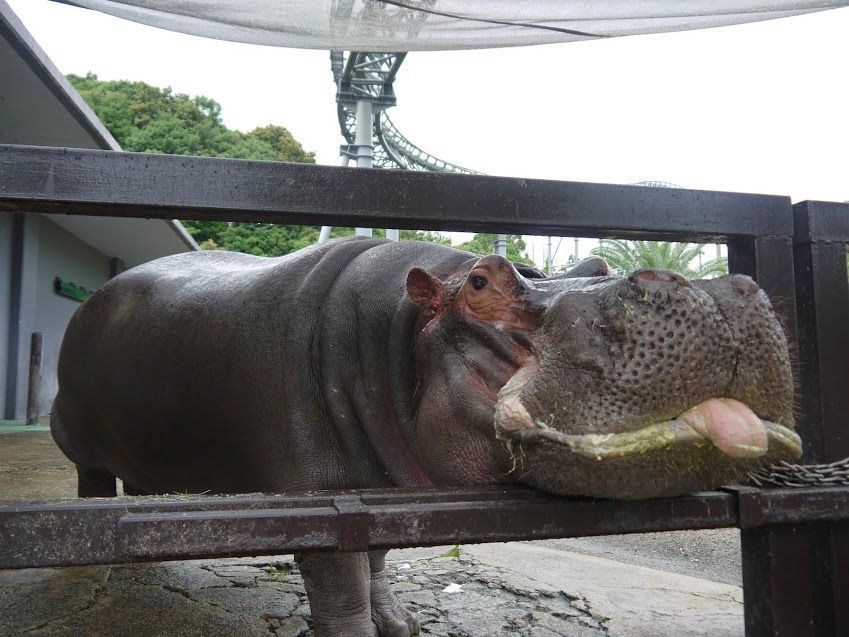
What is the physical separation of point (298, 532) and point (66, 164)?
35.2 inches

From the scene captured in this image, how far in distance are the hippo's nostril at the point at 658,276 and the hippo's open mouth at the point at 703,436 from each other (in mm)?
240

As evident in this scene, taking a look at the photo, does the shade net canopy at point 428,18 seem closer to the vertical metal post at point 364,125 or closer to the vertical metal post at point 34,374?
the vertical metal post at point 34,374

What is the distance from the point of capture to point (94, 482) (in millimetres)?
4250

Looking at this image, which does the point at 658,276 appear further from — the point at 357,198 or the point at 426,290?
the point at 426,290

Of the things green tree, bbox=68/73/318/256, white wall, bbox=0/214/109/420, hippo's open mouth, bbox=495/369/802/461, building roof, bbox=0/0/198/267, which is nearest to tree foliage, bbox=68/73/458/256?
green tree, bbox=68/73/318/256

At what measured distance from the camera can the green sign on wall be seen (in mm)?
14371

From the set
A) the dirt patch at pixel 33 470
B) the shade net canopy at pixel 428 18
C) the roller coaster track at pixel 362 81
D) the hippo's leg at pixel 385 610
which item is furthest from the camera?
the roller coaster track at pixel 362 81

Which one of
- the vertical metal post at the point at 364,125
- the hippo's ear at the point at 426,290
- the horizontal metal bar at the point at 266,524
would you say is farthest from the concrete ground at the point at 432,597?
the vertical metal post at the point at 364,125

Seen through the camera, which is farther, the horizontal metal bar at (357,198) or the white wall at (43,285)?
the white wall at (43,285)

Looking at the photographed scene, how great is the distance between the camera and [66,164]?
155 cm

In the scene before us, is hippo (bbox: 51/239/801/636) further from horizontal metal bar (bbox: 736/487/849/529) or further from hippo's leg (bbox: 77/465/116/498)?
horizontal metal bar (bbox: 736/487/849/529)

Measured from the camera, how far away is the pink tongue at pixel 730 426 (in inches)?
54.5

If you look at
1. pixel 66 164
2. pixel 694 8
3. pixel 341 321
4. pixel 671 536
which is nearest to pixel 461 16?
pixel 694 8

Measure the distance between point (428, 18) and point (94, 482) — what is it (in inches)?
122
